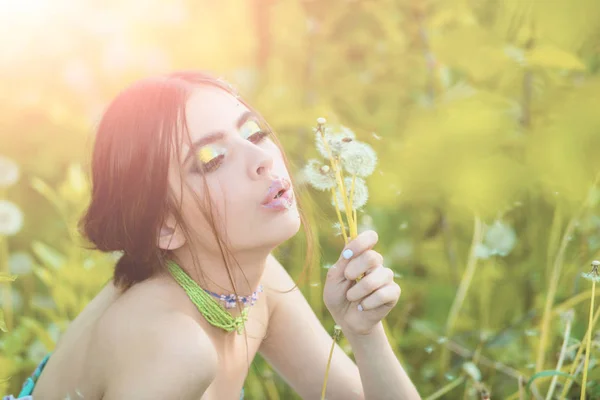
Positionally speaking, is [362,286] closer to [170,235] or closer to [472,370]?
[170,235]

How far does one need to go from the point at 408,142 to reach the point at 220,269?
361 millimetres

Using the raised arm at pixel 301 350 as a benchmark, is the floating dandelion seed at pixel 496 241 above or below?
above

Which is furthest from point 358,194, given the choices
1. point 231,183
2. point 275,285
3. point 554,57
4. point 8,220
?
point 8,220

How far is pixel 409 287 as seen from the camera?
1337mm

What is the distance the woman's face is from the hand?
0.07 m

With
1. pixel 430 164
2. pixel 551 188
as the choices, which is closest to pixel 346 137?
pixel 430 164

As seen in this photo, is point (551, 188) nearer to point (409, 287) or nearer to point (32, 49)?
point (409, 287)

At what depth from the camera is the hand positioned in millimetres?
799

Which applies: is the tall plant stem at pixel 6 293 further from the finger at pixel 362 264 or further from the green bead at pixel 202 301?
the finger at pixel 362 264

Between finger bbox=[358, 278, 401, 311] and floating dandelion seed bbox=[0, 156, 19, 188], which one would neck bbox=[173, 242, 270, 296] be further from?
floating dandelion seed bbox=[0, 156, 19, 188]

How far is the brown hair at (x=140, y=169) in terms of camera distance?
2.69 feet

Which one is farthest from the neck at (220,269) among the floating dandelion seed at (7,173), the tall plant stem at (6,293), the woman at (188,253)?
the floating dandelion seed at (7,173)

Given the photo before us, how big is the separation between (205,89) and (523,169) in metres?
0.47

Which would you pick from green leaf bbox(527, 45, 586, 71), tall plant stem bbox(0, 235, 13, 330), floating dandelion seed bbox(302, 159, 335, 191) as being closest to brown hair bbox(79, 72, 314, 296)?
floating dandelion seed bbox(302, 159, 335, 191)
